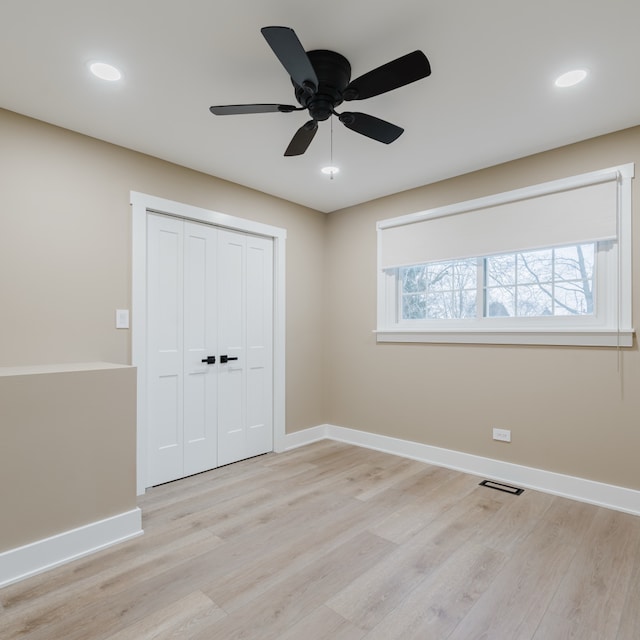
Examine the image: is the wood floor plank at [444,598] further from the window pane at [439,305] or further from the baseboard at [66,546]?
the window pane at [439,305]

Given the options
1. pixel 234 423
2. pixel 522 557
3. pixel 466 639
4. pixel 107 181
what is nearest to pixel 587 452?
pixel 522 557

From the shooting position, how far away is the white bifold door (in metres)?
3.18

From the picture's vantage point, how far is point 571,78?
7.07 feet

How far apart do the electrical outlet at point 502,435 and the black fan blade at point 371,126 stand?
239cm

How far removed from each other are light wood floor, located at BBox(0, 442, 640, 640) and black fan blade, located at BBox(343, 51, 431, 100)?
2.31 metres

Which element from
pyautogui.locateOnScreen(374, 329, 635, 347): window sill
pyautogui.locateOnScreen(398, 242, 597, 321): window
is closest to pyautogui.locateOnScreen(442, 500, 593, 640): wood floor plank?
pyautogui.locateOnScreen(374, 329, 635, 347): window sill

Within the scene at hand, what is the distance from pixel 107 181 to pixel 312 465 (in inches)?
111

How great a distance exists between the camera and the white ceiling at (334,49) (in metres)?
1.72

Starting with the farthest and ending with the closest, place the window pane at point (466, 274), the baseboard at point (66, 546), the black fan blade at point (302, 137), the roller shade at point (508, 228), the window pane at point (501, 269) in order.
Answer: the window pane at point (466, 274) < the window pane at point (501, 269) < the roller shade at point (508, 228) < the black fan blade at point (302, 137) < the baseboard at point (66, 546)

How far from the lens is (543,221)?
9.94 ft

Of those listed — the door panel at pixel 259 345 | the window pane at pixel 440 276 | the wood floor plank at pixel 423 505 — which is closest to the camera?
the wood floor plank at pixel 423 505

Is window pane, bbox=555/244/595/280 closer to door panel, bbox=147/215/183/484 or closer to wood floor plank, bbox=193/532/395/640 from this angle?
wood floor plank, bbox=193/532/395/640

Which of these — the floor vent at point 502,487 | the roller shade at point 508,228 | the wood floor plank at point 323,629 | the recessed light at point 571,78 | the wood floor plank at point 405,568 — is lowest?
the floor vent at point 502,487

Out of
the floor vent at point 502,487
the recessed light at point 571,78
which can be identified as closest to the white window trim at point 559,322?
the recessed light at point 571,78
